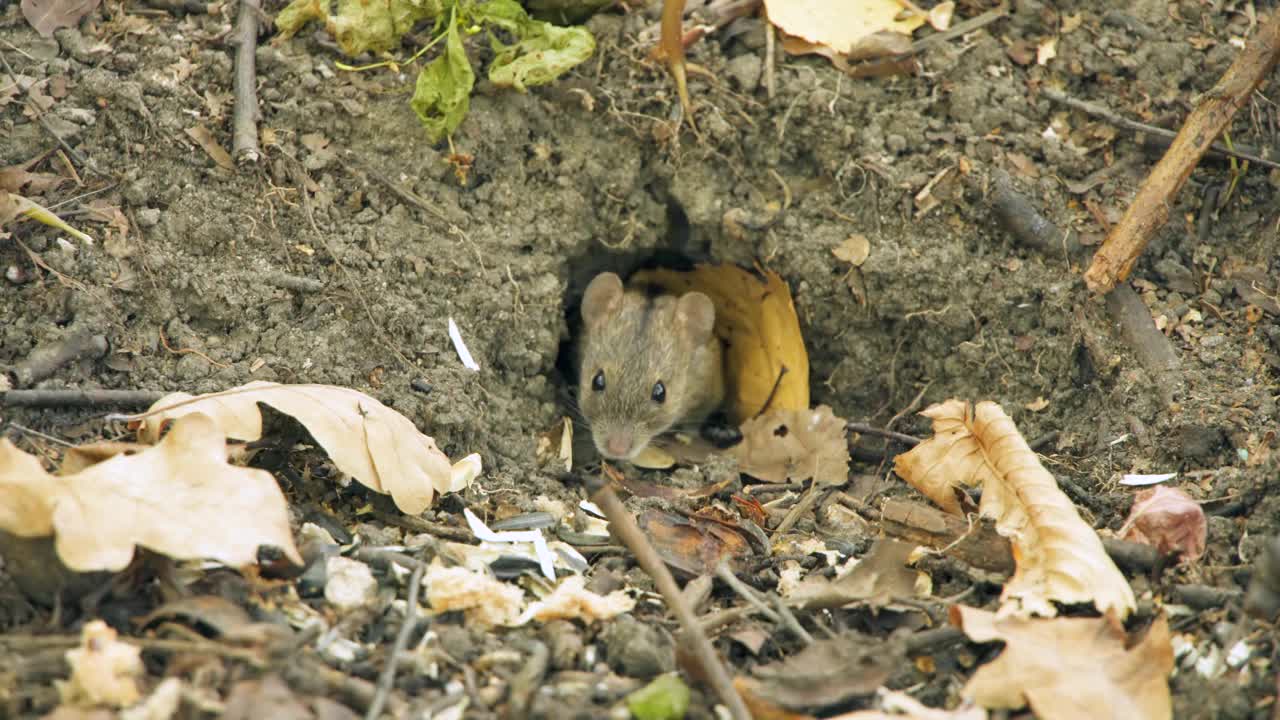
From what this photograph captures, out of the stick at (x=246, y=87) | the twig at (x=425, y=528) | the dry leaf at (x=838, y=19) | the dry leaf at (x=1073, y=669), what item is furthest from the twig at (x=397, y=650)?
the dry leaf at (x=838, y=19)

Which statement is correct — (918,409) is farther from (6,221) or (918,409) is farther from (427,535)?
(6,221)

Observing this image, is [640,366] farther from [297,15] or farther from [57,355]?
[57,355]

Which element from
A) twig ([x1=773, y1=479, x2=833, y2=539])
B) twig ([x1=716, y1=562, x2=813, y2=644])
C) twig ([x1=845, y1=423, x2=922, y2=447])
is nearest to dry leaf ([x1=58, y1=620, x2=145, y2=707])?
twig ([x1=716, y1=562, x2=813, y2=644])

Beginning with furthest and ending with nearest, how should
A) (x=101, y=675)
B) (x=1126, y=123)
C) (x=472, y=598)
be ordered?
(x=1126, y=123), (x=472, y=598), (x=101, y=675)

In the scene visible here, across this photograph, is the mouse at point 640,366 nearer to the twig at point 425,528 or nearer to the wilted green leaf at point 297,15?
the twig at point 425,528

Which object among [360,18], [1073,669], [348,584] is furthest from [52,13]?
[1073,669]

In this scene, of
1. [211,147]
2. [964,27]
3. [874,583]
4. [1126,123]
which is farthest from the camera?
[964,27]

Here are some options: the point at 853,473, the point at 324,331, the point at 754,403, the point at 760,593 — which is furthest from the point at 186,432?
the point at 754,403
